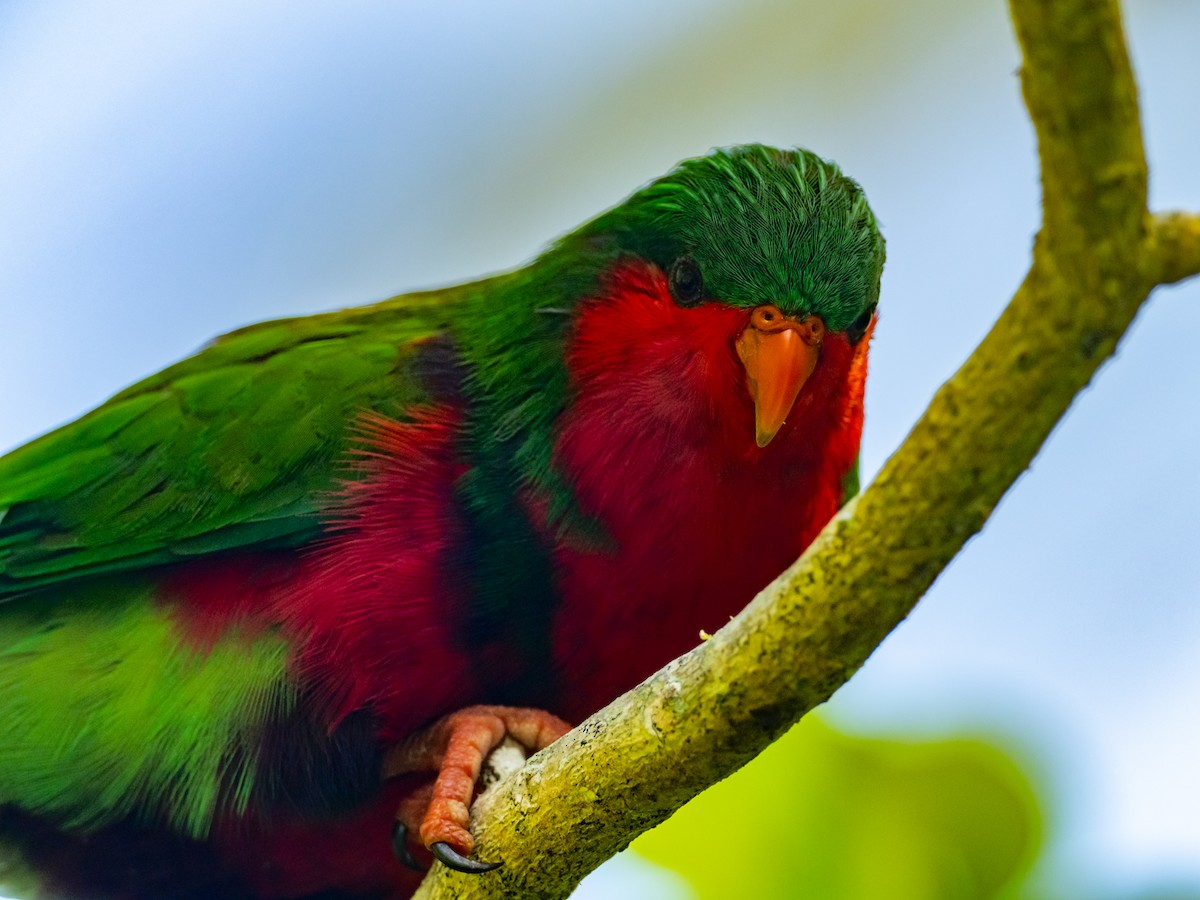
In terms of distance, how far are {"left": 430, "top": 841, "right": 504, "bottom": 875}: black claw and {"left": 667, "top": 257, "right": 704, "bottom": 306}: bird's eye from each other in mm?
1199

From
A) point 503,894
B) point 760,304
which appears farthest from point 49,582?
point 760,304

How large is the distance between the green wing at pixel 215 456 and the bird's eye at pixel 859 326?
0.95 m

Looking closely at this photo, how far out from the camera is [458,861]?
231cm

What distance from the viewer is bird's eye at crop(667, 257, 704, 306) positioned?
2857 millimetres

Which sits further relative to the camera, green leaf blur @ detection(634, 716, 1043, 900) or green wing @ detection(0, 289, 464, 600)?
green leaf blur @ detection(634, 716, 1043, 900)

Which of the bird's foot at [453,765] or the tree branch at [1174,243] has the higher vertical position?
the tree branch at [1174,243]

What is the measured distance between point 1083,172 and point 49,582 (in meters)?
2.49

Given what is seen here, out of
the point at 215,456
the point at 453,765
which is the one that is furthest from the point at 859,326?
the point at 215,456

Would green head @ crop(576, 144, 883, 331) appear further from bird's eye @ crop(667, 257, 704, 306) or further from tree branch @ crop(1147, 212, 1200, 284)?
tree branch @ crop(1147, 212, 1200, 284)

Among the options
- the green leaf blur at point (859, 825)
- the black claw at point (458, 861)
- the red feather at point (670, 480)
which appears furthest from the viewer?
the green leaf blur at point (859, 825)

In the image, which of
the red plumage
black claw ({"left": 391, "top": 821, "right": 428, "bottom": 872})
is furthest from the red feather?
black claw ({"left": 391, "top": 821, "right": 428, "bottom": 872})

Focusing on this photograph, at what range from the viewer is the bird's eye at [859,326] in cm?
287

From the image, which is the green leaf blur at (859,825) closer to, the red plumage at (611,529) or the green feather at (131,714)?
the red plumage at (611,529)

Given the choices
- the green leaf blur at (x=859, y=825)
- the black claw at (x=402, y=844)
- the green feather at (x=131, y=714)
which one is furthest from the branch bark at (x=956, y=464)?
the green leaf blur at (x=859, y=825)
